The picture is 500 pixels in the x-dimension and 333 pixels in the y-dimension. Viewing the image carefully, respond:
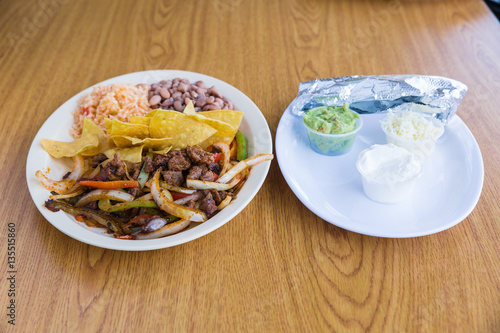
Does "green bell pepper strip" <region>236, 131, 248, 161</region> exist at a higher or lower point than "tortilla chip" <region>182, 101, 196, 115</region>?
lower

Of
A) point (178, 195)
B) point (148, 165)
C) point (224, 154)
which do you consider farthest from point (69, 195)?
point (224, 154)

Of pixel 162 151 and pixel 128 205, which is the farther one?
pixel 162 151

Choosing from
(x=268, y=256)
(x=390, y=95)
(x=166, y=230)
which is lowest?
(x=268, y=256)

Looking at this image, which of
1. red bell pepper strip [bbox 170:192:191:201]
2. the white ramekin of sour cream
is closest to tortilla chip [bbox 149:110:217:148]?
red bell pepper strip [bbox 170:192:191:201]

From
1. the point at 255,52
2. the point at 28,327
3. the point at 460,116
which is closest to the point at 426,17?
the point at 460,116

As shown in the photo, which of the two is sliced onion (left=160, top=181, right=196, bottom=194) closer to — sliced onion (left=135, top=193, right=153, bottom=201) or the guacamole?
sliced onion (left=135, top=193, right=153, bottom=201)

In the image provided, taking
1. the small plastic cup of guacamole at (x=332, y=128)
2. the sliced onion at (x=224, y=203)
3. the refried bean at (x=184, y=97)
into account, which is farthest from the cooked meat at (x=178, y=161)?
the small plastic cup of guacamole at (x=332, y=128)

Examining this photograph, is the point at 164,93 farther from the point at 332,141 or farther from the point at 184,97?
the point at 332,141

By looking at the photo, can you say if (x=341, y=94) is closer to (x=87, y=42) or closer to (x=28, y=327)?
(x=28, y=327)
